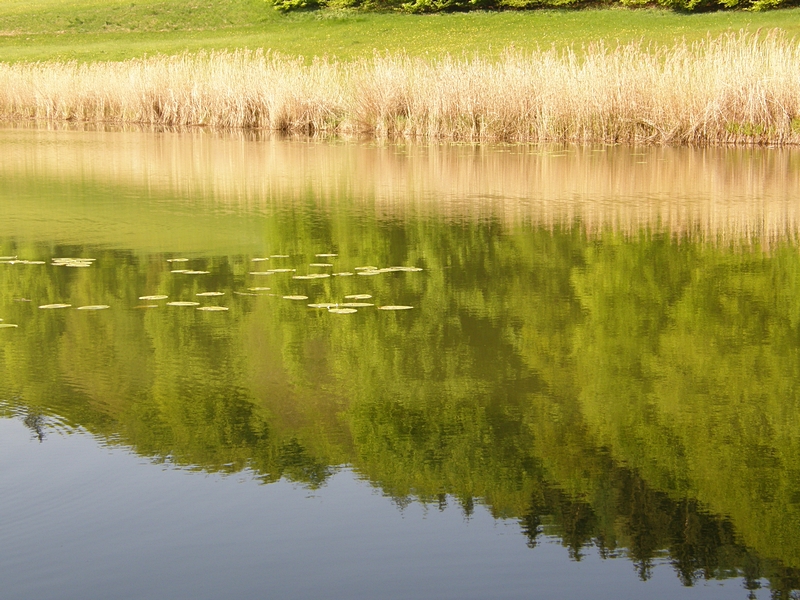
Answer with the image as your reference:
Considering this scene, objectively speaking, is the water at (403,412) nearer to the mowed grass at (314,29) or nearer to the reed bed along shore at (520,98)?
the reed bed along shore at (520,98)

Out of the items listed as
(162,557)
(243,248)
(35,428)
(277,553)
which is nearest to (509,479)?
(277,553)

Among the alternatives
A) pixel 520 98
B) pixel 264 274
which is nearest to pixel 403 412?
pixel 264 274

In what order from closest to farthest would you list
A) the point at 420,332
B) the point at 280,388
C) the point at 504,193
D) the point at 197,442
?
the point at 197,442, the point at 280,388, the point at 420,332, the point at 504,193

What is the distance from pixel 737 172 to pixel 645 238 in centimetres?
525

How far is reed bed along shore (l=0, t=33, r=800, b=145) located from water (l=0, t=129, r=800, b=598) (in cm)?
846

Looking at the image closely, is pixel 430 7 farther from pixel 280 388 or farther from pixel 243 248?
pixel 280 388

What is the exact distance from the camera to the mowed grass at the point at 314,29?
117 feet

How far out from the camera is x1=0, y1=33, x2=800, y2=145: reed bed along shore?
1585 centimetres

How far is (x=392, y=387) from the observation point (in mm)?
3863

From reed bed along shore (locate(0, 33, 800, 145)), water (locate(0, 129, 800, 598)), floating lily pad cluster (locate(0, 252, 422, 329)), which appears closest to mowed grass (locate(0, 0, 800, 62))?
reed bed along shore (locate(0, 33, 800, 145))

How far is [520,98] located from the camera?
16.9 meters

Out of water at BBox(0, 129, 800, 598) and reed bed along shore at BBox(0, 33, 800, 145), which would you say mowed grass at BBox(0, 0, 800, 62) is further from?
water at BBox(0, 129, 800, 598)

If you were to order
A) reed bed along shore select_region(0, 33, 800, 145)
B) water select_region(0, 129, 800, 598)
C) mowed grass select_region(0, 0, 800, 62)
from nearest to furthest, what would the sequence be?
water select_region(0, 129, 800, 598), reed bed along shore select_region(0, 33, 800, 145), mowed grass select_region(0, 0, 800, 62)

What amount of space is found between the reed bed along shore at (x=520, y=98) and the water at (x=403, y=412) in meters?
8.46
